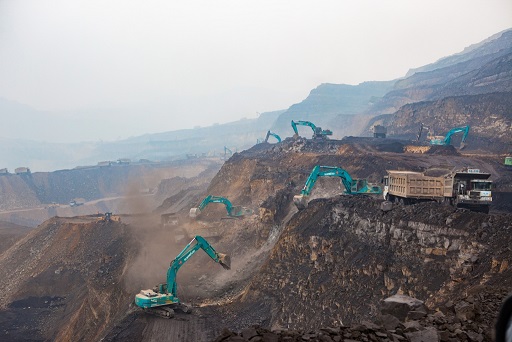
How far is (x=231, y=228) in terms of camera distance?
48.4 metres

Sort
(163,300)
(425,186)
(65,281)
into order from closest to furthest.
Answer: (163,300), (425,186), (65,281)

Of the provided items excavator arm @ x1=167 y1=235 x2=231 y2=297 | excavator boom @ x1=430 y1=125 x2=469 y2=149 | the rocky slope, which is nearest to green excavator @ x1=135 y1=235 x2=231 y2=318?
excavator arm @ x1=167 y1=235 x2=231 y2=297

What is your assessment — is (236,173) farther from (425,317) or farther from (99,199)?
(99,199)

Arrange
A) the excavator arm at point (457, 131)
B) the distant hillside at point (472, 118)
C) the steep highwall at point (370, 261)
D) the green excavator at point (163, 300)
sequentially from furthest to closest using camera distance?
the distant hillside at point (472, 118) < the excavator arm at point (457, 131) < the green excavator at point (163, 300) < the steep highwall at point (370, 261)

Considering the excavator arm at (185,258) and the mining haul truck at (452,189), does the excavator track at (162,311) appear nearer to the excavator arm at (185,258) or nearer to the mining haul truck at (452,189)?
the excavator arm at (185,258)

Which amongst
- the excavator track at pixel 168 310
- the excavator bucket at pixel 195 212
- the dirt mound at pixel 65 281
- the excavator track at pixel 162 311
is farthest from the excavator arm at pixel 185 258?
the excavator bucket at pixel 195 212

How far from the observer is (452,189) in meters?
27.4

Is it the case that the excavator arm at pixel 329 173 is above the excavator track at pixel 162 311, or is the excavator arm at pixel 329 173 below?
above

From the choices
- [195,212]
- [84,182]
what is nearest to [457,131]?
[195,212]

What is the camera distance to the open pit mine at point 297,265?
696 inches

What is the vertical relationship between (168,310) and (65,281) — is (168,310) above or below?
above

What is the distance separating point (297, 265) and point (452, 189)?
1020cm

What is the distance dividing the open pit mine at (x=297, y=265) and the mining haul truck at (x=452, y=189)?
8 cm

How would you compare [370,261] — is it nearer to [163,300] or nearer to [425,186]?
[425,186]
